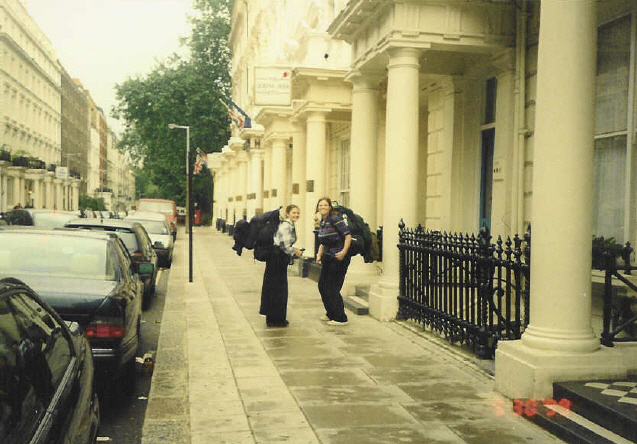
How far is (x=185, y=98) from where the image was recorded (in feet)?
156

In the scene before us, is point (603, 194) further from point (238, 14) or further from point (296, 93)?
point (238, 14)

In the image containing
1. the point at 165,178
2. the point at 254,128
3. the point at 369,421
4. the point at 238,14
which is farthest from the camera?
the point at 165,178

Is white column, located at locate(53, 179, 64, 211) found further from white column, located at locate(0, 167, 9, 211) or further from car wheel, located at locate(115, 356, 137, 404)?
car wheel, located at locate(115, 356, 137, 404)

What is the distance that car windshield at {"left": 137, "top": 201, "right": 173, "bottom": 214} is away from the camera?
148ft

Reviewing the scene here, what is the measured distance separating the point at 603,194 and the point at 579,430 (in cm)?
456

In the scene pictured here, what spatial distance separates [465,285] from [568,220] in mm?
2188

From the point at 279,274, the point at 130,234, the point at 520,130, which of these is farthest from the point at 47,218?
the point at 520,130

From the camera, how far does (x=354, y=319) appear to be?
10578 millimetres

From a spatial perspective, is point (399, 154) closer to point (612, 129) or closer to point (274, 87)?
point (612, 129)

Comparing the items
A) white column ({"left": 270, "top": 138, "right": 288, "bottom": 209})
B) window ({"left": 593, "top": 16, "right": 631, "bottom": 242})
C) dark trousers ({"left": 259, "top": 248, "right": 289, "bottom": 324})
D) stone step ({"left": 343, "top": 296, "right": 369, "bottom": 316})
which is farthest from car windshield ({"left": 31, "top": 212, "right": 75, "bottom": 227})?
window ({"left": 593, "top": 16, "right": 631, "bottom": 242})

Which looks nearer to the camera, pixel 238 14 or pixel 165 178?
pixel 238 14

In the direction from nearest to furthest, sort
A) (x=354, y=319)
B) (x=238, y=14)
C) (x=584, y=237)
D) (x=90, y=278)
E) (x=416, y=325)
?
(x=584, y=237) < (x=90, y=278) < (x=416, y=325) < (x=354, y=319) < (x=238, y=14)

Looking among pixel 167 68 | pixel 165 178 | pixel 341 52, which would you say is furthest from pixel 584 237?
pixel 165 178

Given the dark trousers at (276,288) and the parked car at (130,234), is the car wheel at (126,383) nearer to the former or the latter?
the dark trousers at (276,288)
